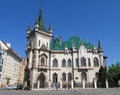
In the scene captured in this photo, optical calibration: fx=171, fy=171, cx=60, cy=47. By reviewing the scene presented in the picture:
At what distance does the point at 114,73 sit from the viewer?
5162 cm

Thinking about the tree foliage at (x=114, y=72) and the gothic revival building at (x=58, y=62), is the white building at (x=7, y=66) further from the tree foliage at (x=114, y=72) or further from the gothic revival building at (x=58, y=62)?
the tree foliage at (x=114, y=72)

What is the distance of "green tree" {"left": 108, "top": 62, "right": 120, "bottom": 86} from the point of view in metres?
48.2

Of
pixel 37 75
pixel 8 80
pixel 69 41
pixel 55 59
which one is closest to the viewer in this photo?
pixel 37 75

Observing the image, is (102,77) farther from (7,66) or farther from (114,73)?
(7,66)

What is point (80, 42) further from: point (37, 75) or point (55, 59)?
point (37, 75)

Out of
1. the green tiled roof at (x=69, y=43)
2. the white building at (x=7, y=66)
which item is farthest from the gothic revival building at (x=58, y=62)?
the white building at (x=7, y=66)

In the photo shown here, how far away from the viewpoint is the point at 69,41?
55.9 m

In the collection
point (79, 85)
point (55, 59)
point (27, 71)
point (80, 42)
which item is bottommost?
point (79, 85)

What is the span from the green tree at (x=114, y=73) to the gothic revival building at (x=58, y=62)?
405cm

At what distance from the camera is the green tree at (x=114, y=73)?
4823 cm

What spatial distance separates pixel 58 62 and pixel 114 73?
681 inches

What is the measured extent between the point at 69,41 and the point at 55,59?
28.2 ft

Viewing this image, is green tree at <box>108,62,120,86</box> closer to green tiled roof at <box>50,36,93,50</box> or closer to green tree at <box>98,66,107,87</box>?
green tree at <box>98,66,107,87</box>

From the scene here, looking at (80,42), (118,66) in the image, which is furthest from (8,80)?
(118,66)
